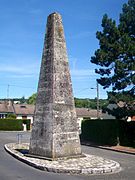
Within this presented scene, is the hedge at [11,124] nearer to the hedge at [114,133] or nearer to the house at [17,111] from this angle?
the house at [17,111]

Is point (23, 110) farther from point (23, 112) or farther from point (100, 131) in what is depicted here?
point (100, 131)

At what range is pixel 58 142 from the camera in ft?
54.7

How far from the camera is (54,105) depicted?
17.1 metres

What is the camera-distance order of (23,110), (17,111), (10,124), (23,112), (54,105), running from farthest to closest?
1. (23,110)
2. (23,112)
3. (17,111)
4. (10,124)
5. (54,105)

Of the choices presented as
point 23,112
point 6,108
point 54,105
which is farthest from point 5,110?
point 54,105

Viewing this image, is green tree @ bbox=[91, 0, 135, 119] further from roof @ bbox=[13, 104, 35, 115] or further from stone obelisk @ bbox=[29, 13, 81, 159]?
roof @ bbox=[13, 104, 35, 115]

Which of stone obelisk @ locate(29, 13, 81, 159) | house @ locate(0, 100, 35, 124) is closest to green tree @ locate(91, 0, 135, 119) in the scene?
stone obelisk @ locate(29, 13, 81, 159)

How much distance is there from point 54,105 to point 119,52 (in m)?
12.5

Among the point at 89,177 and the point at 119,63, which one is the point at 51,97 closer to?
the point at 89,177

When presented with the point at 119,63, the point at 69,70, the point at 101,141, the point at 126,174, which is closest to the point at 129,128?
the point at 101,141

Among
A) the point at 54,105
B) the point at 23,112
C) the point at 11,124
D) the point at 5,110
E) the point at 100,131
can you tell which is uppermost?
the point at 5,110

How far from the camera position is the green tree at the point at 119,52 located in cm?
2750

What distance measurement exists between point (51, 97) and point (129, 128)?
13.6 metres

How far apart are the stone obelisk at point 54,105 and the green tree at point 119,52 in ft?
33.7
